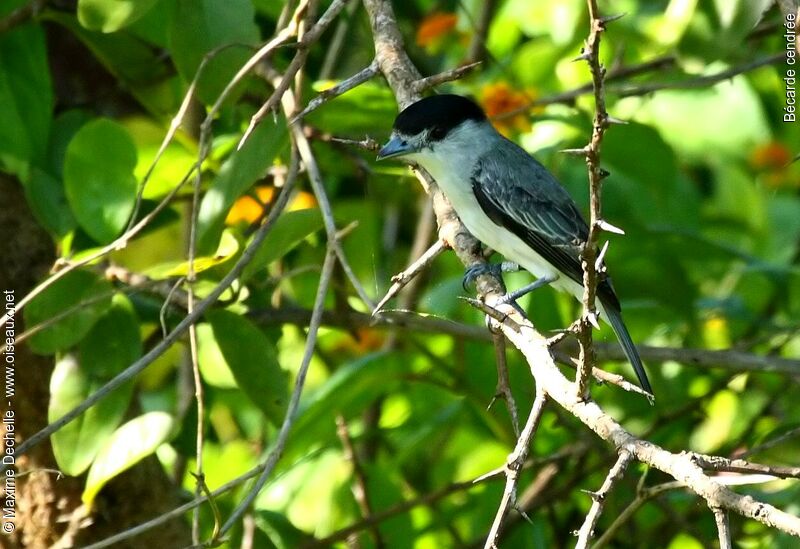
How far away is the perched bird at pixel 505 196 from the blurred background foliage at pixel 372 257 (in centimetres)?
11

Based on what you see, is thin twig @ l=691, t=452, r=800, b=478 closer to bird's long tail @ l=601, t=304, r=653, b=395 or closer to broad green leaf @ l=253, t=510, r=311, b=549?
bird's long tail @ l=601, t=304, r=653, b=395

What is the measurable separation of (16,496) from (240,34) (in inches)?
56.2

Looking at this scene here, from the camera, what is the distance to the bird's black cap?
3.13m

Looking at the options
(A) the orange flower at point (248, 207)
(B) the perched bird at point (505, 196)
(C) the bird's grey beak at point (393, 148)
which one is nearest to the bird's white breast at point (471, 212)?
(B) the perched bird at point (505, 196)

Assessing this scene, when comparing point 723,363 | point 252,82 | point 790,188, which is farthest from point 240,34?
point 790,188

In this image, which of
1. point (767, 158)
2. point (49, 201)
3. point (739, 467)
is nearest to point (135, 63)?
point (49, 201)

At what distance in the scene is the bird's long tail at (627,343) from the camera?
→ 3172 mm

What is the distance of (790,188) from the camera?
18.6 feet

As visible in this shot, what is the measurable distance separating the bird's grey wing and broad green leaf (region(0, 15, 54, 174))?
51.9 inches

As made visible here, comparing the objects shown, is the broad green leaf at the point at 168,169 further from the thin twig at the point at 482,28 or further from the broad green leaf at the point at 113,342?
the thin twig at the point at 482,28

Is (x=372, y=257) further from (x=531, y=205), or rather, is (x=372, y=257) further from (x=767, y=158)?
(x=767, y=158)

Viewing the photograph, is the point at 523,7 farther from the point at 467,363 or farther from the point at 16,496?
the point at 16,496

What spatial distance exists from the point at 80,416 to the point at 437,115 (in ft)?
4.35

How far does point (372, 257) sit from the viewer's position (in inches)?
145
